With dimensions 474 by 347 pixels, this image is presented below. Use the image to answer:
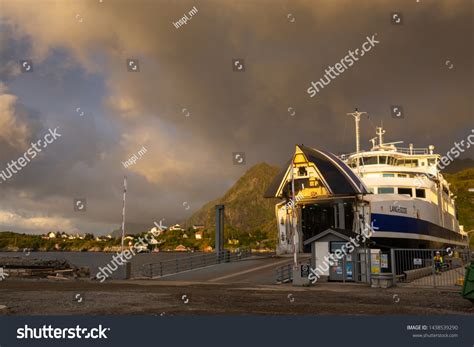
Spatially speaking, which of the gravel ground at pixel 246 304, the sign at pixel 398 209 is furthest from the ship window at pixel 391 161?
the gravel ground at pixel 246 304

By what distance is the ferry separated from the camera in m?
35.2

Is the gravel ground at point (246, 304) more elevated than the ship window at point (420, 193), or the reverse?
the ship window at point (420, 193)

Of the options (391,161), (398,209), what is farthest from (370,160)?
(398,209)

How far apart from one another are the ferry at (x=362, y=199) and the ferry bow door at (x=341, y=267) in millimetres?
6068

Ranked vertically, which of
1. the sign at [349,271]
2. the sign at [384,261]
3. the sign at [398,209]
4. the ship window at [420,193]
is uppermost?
the ship window at [420,193]

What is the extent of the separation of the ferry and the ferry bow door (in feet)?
19.9

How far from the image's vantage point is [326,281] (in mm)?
24359

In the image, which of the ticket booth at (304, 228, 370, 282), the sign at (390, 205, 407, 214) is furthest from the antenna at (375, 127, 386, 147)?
the ticket booth at (304, 228, 370, 282)

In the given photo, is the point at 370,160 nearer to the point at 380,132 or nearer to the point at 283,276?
the point at 380,132

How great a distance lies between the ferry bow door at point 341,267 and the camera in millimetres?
23844

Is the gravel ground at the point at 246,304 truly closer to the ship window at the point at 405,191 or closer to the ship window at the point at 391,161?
the ship window at the point at 405,191

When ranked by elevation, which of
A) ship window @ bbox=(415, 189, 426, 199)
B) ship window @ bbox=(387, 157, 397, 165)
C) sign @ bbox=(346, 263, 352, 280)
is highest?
ship window @ bbox=(387, 157, 397, 165)

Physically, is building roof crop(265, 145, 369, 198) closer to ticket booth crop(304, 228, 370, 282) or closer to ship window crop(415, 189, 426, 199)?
ship window crop(415, 189, 426, 199)

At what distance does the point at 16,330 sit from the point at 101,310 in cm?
325
